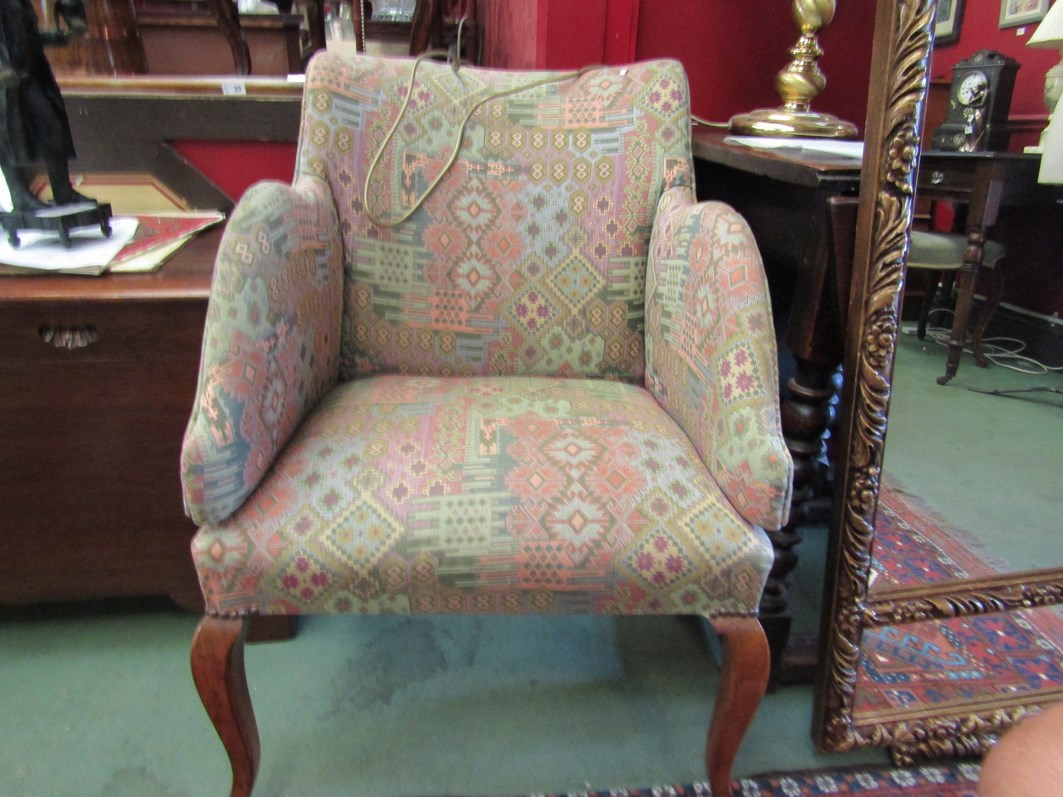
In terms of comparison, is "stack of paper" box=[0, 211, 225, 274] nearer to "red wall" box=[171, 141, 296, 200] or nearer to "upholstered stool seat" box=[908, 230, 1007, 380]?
"red wall" box=[171, 141, 296, 200]

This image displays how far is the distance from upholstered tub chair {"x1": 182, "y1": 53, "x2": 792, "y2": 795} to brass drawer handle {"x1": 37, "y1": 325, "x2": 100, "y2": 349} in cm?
32

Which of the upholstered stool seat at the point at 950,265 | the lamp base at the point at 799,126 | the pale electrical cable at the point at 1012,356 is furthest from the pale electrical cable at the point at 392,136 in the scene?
the pale electrical cable at the point at 1012,356

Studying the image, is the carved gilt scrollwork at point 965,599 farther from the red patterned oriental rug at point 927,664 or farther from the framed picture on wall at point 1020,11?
the framed picture on wall at point 1020,11

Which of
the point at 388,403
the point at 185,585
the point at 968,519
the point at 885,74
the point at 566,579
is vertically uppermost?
the point at 885,74

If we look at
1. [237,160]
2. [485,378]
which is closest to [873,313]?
[485,378]

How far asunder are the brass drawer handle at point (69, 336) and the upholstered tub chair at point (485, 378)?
319 mm

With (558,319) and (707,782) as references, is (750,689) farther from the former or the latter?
(558,319)

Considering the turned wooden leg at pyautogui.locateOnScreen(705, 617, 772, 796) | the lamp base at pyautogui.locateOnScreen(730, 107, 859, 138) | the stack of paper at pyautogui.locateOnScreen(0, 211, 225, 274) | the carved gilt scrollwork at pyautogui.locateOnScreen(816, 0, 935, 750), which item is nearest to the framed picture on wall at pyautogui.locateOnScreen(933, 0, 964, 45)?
the carved gilt scrollwork at pyautogui.locateOnScreen(816, 0, 935, 750)

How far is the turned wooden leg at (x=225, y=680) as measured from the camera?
2.44ft

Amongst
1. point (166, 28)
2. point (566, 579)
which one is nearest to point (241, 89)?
point (566, 579)

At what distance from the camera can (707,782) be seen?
0.94 meters

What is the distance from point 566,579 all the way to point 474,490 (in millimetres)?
137

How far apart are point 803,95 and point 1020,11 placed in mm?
321

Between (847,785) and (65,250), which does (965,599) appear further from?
(65,250)
